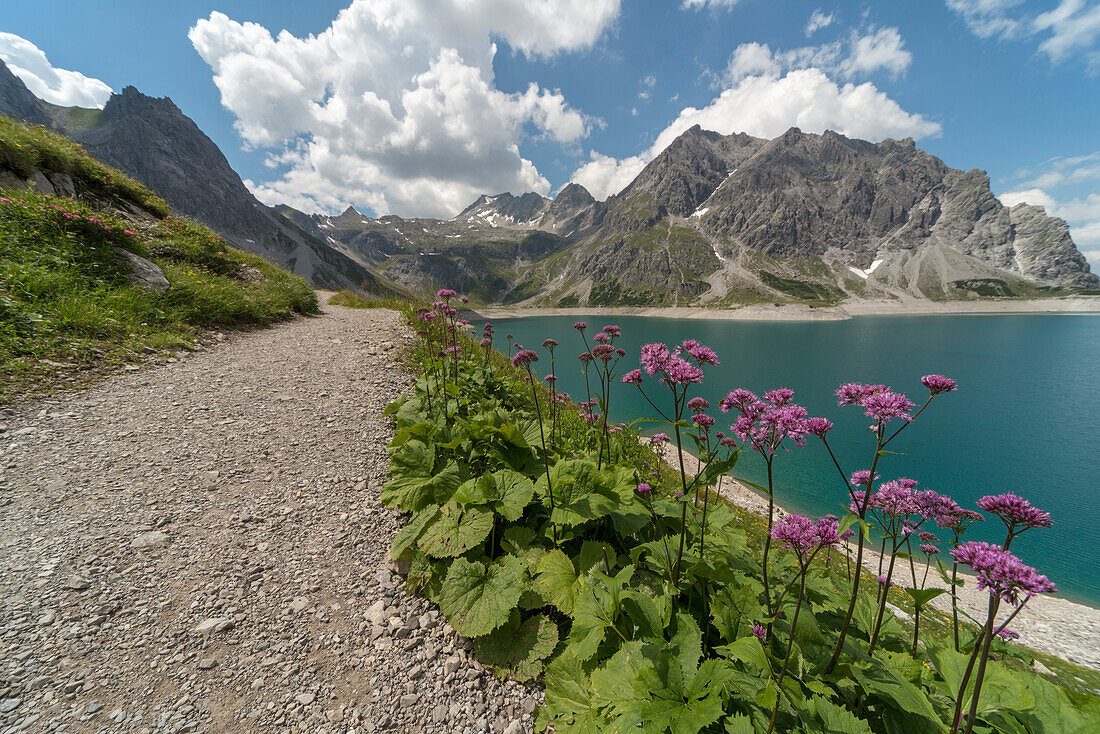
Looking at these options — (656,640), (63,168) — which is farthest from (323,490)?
(63,168)

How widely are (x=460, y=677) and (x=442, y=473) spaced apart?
1.97m

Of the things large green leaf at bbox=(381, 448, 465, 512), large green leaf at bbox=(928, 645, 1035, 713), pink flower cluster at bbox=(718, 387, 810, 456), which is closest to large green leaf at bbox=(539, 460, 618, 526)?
large green leaf at bbox=(381, 448, 465, 512)

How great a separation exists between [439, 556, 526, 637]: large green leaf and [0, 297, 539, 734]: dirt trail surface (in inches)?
15.9

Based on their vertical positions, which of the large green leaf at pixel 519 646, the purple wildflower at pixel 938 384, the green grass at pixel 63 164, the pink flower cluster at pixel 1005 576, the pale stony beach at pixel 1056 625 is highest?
the green grass at pixel 63 164

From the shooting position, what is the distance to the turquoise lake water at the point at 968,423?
21.0 meters

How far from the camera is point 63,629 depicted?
9.71ft

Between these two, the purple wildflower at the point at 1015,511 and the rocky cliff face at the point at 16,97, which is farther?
the rocky cliff face at the point at 16,97

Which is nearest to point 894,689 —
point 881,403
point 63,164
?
point 881,403

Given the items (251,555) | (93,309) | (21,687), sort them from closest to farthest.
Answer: (21,687) < (251,555) < (93,309)

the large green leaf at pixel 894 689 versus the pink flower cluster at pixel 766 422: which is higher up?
the pink flower cluster at pixel 766 422

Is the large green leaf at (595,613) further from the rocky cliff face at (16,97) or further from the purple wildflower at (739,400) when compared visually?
the rocky cliff face at (16,97)

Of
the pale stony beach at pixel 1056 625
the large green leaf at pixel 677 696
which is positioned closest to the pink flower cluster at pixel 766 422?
the large green leaf at pixel 677 696

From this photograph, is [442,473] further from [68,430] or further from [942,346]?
[942,346]

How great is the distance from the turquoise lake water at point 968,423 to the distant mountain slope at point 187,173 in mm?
129492
